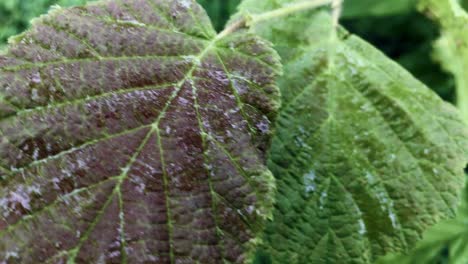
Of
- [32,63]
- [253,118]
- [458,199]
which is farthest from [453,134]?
[32,63]

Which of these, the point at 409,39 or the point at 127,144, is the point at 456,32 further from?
the point at 409,39

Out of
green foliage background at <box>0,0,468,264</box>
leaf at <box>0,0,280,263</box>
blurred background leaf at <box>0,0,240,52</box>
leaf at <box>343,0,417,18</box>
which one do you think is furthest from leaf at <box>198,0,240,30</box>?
leaf at <box>0,0,280,263</box>

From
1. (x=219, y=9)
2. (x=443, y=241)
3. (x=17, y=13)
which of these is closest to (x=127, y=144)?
(x=17, y=13)

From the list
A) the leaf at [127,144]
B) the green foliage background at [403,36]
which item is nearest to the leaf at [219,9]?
the green foliage background at [403,36]

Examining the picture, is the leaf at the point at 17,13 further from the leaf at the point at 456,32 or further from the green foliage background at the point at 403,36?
the leaf at the point at 456,32

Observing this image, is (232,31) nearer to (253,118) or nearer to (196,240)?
(253,118)

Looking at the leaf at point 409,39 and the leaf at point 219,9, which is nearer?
the leaf at point 219,9

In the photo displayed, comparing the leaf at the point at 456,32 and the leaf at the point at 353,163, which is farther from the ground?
the leaf at the point at 456,32

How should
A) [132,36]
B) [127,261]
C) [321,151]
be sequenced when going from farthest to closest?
[321,151], [132,36], [127,261]
